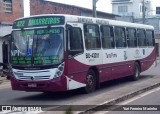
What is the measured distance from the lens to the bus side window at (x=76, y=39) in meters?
12.9

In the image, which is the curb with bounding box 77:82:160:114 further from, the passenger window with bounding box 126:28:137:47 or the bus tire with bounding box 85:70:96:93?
the passenger window with bounding box 126:28:137:47

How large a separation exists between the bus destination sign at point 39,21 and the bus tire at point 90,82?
8.12 ft

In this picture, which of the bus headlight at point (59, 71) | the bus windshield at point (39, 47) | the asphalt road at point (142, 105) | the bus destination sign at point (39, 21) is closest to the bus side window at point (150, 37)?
the asphalt road at point (142, 105)

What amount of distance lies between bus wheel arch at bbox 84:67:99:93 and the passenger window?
392cm

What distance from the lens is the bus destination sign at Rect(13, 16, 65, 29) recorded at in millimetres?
12805

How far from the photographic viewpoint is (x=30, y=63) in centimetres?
1276

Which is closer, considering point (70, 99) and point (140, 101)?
point (140, 101)

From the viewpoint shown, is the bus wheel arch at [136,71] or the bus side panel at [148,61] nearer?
the bus wheel arch at [136,71]

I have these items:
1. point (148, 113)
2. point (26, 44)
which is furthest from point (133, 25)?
point (148, 113)

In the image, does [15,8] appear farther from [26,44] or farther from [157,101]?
[157,101]

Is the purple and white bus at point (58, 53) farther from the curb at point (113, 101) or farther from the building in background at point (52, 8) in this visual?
the building in background at point (52, 8)

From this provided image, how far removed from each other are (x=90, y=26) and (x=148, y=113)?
550 centimetres

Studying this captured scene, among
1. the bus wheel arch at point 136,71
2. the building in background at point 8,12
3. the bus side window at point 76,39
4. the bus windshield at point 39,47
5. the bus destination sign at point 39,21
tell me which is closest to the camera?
the bus windshield at point 39,47

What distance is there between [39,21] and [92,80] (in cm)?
307
